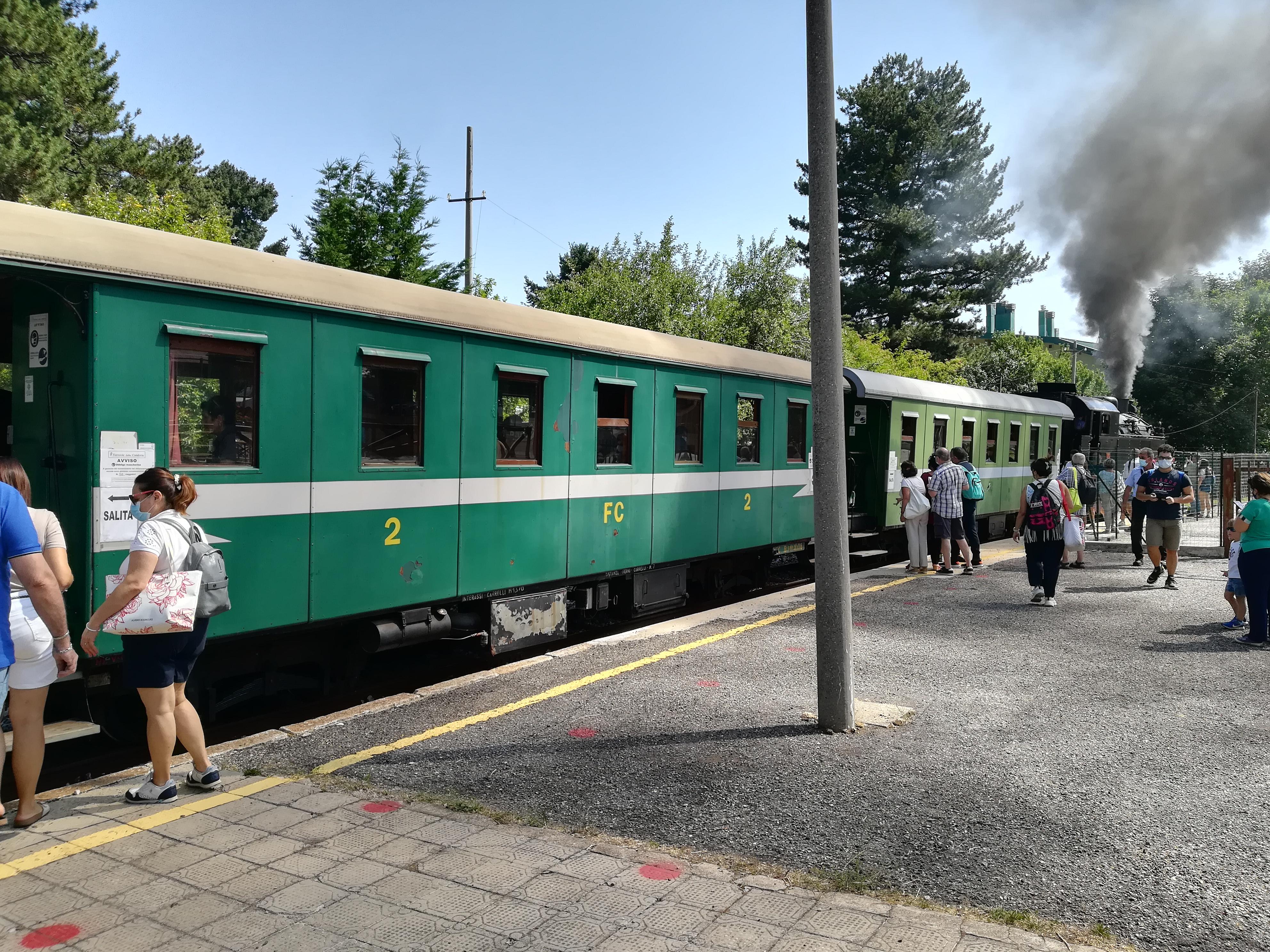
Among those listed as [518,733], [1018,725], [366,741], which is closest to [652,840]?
[518,733]

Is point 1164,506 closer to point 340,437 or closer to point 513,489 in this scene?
point 513,489

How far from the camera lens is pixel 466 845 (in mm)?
4293

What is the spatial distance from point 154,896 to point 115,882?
24 centimetres

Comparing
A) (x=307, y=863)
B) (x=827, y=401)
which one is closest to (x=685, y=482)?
(x=827, y=401)

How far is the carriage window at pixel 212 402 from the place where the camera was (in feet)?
18.4

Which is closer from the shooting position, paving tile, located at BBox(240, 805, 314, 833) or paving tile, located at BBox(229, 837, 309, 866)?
paving tile, located at BBox(229, 837, 309, 866)

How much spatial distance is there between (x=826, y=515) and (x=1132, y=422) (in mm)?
22045

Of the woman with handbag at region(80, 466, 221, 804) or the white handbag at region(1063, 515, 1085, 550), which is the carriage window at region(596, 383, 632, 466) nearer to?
the woman with handbag at region(80, 466, 221, 804)

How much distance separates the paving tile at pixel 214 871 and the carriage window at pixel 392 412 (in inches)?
122

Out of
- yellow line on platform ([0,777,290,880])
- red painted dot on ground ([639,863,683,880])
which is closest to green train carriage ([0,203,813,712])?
yellow line on platform ([0,777,290,880])

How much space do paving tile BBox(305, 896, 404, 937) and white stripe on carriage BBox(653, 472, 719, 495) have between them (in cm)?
635

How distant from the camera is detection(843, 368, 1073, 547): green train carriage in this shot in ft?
49.5

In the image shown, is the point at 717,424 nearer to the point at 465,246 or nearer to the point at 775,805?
the point at 775,805

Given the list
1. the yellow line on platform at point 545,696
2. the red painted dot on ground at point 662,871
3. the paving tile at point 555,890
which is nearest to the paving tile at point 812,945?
the red painted dot on ground at point 662,871
